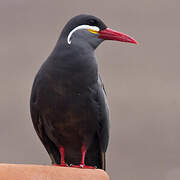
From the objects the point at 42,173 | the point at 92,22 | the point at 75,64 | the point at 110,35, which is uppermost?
the point at 92,22

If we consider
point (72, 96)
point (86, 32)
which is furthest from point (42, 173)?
point (86, 32)

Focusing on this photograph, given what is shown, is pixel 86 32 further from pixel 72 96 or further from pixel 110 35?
pixel 72 96

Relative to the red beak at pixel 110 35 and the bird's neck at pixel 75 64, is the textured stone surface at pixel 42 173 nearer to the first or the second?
the bird's neck at pixel 75 64

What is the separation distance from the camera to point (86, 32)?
3479 millimetres

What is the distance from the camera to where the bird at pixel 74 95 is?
3.33 m

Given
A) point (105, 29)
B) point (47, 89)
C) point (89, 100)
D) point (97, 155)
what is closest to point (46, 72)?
point (47, 89)

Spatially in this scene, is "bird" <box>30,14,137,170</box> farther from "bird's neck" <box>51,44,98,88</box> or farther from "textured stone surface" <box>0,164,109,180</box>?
"textured stone surface" <box>0,164,109,180</box>

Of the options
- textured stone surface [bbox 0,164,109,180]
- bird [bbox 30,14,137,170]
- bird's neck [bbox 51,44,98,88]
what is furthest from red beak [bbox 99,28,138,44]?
textured stone surface [bbox 0,164,109,180]

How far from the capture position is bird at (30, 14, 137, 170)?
10.9 ft

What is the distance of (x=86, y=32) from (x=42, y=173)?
124 cm

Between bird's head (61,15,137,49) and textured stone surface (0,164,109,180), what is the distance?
1.03 m

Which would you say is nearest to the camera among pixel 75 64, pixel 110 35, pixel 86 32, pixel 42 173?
pixel 42 173

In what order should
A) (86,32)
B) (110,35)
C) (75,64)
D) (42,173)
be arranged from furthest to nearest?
(110,35) < (86,32) < (75,64) < (42,173)

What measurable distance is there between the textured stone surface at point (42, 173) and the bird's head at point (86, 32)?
3.39ft
